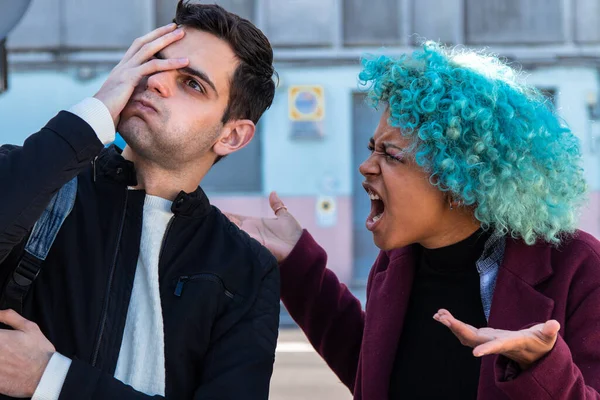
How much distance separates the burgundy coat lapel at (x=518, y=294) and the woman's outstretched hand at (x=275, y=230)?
749mm

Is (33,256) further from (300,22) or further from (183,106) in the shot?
(300,22)

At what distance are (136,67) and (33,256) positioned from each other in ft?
1.77

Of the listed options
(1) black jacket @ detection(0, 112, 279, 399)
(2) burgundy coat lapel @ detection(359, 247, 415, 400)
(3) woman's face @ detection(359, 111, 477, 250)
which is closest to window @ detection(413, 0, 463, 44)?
(2) burgundy coat lapel @ detection(359, 247, 415, 400)

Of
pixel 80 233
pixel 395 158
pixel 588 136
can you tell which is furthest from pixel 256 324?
pixel 588 136

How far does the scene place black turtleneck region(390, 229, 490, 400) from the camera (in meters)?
2.47

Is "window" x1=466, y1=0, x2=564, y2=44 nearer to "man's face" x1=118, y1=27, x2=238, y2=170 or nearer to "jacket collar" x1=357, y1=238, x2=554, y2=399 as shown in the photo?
"jacket collar" x1=357, y1=238, x2=554, y2=399

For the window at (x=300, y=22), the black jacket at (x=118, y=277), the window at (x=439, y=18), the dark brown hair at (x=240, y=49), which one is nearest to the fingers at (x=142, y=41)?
the dark brown hair at (x=240, y=49)

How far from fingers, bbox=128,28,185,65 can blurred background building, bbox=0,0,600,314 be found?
1042cm

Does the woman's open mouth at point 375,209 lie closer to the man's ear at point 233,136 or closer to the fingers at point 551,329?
the man's ear at point 233,136

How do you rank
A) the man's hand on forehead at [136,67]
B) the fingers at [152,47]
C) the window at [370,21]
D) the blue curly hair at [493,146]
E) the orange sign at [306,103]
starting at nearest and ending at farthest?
the man's hand on forehead at [136,67]
the fingers at [152,47]
the blue curly hair at [493,146]
the orange sign at [306,103]
the window at [370,21]

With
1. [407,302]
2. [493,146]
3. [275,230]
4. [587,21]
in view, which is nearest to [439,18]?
[587,21]

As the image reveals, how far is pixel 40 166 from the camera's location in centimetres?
197

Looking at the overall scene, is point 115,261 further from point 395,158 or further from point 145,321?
point 395,158

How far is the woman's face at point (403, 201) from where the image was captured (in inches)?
99.2
